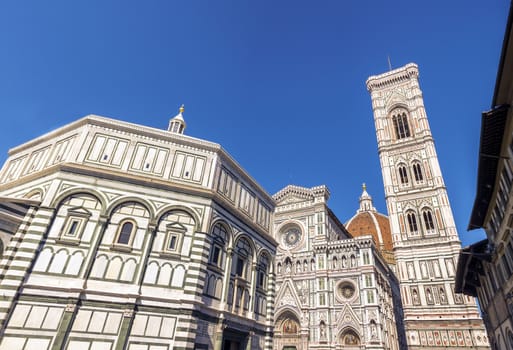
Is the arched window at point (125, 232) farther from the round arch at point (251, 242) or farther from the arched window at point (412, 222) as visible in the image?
the arched window at point (412, 222)

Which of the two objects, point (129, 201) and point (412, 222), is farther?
point (412, 222)

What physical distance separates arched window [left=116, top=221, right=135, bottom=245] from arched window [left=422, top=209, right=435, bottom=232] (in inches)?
1606

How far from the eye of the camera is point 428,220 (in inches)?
1692

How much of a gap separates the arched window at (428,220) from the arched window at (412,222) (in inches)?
46.7

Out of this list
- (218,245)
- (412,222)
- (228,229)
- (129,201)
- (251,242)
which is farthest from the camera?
(412,222)

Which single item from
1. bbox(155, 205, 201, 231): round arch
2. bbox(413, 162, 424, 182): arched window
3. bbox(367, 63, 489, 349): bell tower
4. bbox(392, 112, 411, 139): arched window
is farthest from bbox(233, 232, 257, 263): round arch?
bbox(392, 112, 411, 139): arched window

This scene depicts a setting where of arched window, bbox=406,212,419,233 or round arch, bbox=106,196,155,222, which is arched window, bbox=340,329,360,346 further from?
round arch, bbox=106,196,155,222

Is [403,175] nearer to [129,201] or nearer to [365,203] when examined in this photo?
[129,201]

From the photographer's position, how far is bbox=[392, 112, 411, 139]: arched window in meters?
52.2

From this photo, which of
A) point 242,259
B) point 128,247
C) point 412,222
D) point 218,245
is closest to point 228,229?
point 218,245

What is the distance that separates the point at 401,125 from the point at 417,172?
10.3 meters

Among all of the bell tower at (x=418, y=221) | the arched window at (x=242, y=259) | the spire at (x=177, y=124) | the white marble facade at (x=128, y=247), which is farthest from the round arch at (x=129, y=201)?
the bell tower at (x=418, y=221)

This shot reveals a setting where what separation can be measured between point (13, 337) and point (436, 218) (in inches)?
1807

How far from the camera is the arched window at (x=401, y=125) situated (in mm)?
52162
